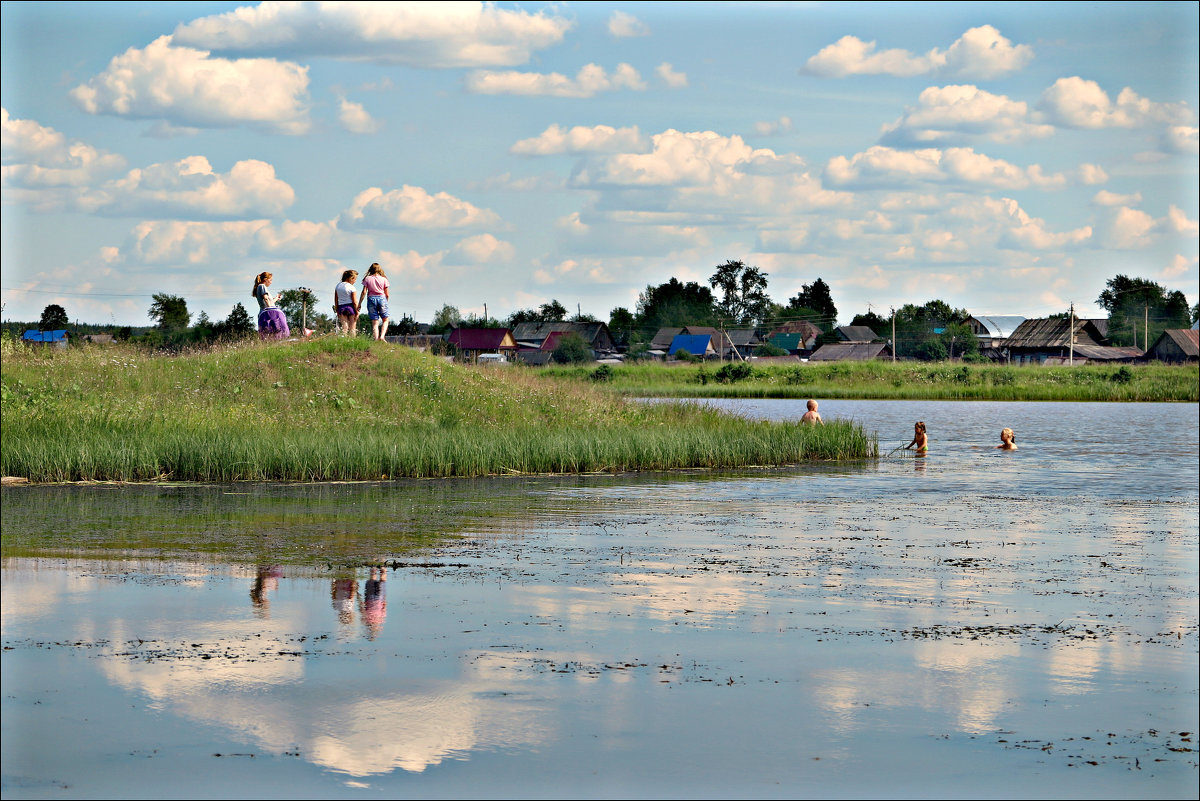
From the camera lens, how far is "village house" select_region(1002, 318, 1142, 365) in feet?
389

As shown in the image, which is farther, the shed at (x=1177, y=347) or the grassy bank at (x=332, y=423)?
the shed at (x=1177, y=347)

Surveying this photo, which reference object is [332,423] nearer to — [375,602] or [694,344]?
[375,602]

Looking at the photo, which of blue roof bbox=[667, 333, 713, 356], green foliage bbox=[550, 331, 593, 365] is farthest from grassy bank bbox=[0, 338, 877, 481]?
blue roof bbox=[667, 333, 713, 356]

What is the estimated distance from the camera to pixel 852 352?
136m

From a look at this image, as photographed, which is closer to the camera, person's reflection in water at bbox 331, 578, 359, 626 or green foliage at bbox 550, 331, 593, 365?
person's reflection in water at bbox 331, 578, 359, 626

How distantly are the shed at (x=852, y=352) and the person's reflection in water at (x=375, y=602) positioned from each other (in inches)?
4766

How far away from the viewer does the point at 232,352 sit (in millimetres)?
33125

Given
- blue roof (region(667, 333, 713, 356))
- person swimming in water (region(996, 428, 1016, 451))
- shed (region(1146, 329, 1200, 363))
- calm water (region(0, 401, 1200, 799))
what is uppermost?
blue roof (region(667, 333, 713, 356))

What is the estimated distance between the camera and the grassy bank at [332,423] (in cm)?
2391

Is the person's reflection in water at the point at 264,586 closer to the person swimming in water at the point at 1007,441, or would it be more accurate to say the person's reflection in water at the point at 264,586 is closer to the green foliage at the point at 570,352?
the person swimming in water at the point at 1007,441

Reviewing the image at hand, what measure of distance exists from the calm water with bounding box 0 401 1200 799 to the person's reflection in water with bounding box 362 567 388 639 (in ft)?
0.15

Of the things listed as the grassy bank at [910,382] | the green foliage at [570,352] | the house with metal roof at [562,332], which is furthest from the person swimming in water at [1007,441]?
the house with metal roof at [562,332]

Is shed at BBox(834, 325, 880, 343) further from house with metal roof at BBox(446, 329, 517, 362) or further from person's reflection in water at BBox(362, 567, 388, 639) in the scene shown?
person's reflection in water at BBox(362, 567, 388, 639)

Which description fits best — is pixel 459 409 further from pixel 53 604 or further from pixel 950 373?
pixel 950 373
